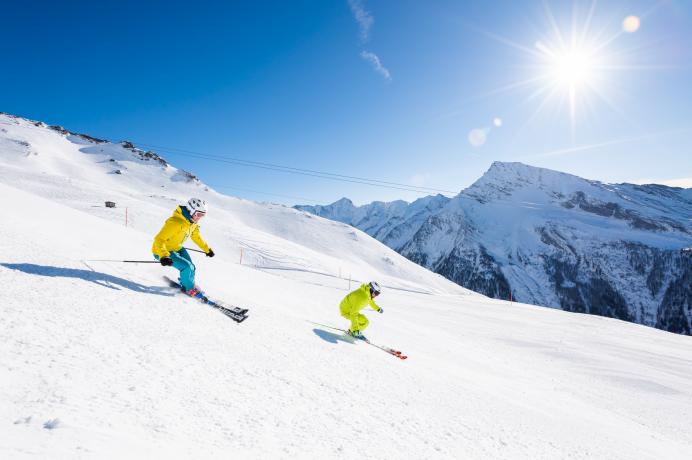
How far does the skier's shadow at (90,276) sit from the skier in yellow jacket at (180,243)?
493 mm

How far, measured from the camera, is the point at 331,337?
7367 millimetres

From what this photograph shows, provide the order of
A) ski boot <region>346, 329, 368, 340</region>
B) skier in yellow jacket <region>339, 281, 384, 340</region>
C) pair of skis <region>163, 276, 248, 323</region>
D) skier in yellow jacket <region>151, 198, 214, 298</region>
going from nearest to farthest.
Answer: pair of skis <region>163, 276, 248, 323</region>
skier in yellow jacket <region>151, 198, 214, 298</region>
ski boot <region>346, 329, 368, 340</region>
skier in yellow jacket <region>339, 281, 384, 340</region>

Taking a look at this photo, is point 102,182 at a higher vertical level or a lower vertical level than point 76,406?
higher

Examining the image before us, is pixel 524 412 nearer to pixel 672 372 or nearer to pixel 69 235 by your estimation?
pixel 672 372

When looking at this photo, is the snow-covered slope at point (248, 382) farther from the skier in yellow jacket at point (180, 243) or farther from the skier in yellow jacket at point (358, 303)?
the skier in yellow jacket at point (358, 303)

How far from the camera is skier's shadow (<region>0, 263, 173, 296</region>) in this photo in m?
5.82

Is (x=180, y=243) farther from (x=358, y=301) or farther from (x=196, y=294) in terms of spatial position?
(x=358, y=301)

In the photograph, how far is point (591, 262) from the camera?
650 ft

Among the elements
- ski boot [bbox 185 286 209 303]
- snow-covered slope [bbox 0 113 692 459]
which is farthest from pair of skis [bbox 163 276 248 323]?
snow-covered slope [bbox 0 113 692 459]

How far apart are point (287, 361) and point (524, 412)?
428cm

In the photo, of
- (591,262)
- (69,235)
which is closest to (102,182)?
(69,235)

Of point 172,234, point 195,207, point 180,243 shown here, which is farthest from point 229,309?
point 195,207

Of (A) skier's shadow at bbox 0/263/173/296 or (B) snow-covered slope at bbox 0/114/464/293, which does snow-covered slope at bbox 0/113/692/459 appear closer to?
(A) skier's shadow at bbox 0/263/173/296

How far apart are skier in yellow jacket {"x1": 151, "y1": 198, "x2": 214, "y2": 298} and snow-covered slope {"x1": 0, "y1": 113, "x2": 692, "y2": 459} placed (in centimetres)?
53
